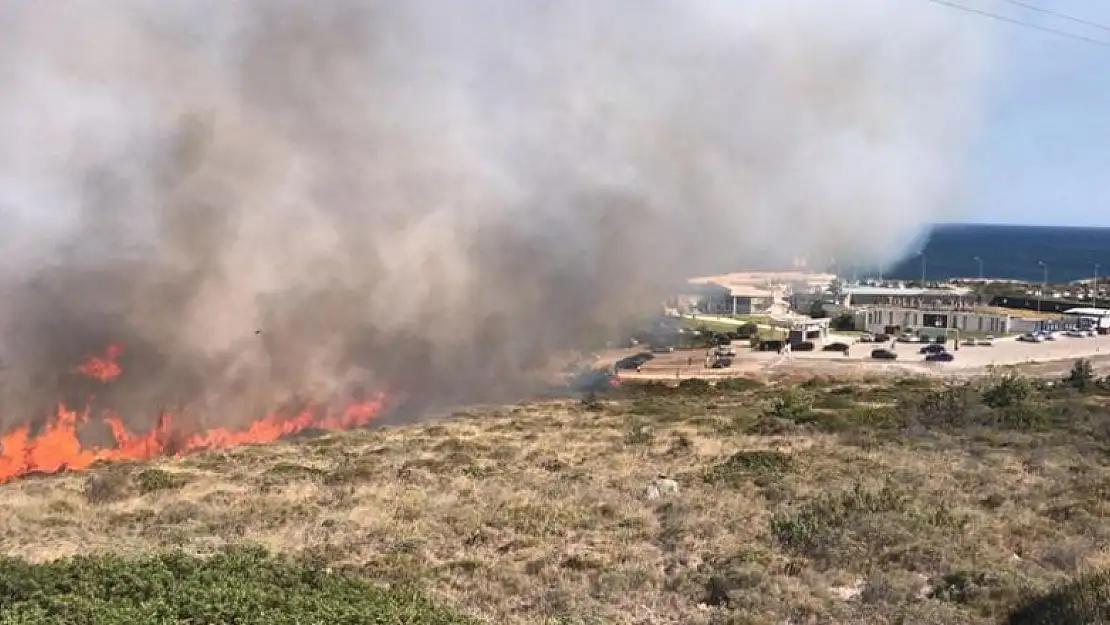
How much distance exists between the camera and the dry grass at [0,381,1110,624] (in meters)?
13.1

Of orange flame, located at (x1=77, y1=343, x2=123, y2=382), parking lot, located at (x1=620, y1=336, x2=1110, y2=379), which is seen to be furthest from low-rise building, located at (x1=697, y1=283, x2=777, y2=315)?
orange flame, located at (x1=77, y1=343, x2=123, y2=382)

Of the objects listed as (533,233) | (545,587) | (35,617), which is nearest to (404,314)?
(533,233)

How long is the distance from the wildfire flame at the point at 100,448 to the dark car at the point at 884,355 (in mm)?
55607

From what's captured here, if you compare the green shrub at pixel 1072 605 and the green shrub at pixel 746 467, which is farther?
the green shrub at pixel 746 467

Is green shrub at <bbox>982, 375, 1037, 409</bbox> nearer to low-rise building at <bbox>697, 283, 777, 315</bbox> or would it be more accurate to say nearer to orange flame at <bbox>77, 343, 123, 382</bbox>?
orange flame at <bbox>77, 343, 123, 382</bbox>

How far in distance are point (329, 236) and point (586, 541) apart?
62.4 feet

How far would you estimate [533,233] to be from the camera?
3778cm

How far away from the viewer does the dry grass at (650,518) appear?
13.1m

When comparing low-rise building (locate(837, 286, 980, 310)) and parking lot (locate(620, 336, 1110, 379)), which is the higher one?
low-rise building (locate(837, 286, 980, 310))

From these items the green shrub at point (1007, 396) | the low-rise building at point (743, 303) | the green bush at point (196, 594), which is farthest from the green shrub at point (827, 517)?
the low-rise building at point (743, 303)

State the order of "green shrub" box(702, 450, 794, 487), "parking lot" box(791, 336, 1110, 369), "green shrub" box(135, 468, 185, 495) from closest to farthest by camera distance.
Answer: "green shrub" box(135, 468, 185, 495), "green shrub" box(702, 450, 794, 487), "parking lot" box(791, 336, 1110, 369)

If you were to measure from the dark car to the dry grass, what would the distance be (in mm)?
47842

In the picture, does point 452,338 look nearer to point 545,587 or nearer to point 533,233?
point 533,233

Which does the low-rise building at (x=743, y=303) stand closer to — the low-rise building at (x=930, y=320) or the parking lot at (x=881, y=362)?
the low-rise building at (x=930, y=320)
